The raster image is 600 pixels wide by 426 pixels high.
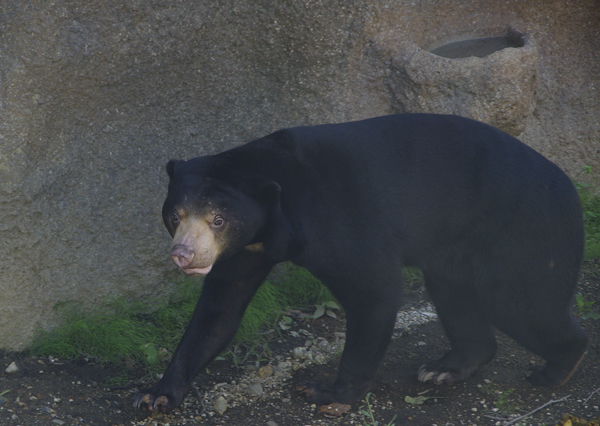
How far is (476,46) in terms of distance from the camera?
5059mm

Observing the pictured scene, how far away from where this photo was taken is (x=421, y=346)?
164 inches

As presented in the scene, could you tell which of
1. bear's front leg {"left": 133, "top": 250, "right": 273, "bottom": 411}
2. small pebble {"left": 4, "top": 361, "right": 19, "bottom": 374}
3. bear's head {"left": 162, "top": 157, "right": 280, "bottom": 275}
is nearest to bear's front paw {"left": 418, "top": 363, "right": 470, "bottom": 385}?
bear's front leg {"left": 133, "top": 250, "right": 273, "bottom": 411}

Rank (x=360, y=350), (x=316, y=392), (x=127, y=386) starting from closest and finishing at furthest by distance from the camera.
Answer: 1. (x=360, y=350)
2. (x=316, y=392)
3. (x=127, y=386)

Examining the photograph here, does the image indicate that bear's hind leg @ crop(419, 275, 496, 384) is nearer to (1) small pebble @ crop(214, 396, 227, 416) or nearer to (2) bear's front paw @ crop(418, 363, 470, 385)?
(2) bear's front paw @ crop(418, 363, 470, 385)

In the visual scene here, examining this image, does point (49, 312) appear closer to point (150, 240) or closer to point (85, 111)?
point (150, 240)

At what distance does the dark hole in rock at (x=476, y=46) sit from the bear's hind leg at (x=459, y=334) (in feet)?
6.90

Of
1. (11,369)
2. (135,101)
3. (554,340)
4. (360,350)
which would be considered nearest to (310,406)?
(360,350)

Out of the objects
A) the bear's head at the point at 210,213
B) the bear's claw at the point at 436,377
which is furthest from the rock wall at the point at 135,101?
the bear's claw at the point at 436,377

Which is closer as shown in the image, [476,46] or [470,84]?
[470,84]

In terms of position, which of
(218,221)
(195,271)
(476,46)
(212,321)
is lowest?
(212,321)

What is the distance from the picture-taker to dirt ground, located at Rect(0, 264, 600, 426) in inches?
130

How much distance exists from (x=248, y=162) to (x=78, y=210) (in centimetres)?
134

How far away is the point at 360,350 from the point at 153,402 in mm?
1074

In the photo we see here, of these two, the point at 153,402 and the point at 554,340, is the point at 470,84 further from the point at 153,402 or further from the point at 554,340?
the point at 153,402
